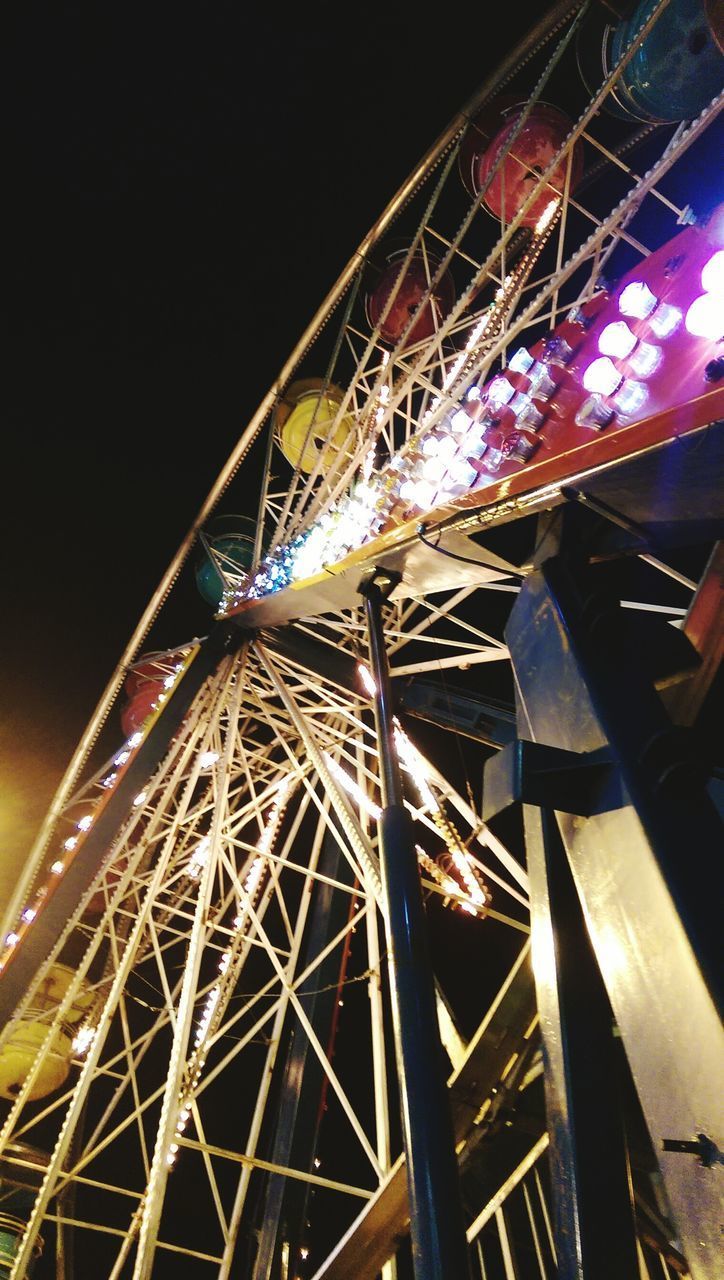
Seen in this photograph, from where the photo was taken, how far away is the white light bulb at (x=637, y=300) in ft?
11.6

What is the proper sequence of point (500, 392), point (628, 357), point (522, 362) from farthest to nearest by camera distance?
point (500, 392) → point (522, 362) → point (628, 357)

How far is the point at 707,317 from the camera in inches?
122

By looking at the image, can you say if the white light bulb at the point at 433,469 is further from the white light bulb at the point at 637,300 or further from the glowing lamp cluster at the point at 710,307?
the glowing lamp cluster at the point at 710,307

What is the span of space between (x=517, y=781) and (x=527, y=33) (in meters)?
7.02

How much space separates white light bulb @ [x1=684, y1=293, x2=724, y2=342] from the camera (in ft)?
10.0

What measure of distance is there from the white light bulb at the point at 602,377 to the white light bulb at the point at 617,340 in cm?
5

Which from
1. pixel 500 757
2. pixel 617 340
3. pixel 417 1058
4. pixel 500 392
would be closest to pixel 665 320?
pixel 617 340

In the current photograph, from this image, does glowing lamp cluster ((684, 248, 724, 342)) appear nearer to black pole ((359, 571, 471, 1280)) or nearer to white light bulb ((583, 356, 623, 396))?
white light bulb ((583, 356, 623, 396))

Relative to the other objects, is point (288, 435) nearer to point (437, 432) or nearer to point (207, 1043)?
point (437, 432)

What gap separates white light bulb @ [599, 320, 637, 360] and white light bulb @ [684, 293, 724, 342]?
1.28 ft

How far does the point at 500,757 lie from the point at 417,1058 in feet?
3.93

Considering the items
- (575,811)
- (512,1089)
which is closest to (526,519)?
(575,811)

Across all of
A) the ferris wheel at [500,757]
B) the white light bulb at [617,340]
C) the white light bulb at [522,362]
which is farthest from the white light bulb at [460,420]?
the white light bulb at [617,340]

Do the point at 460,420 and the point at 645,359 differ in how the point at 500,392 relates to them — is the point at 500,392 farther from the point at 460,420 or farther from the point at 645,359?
the point at 645,359
